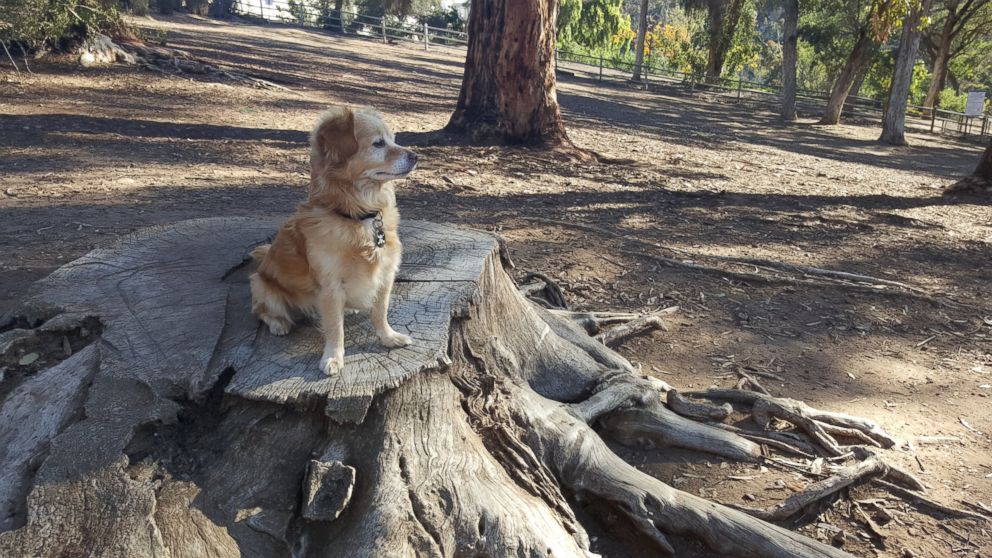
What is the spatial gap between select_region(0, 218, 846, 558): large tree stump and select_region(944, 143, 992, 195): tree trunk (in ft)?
36.6

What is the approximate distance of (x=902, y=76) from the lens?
20.4 meters

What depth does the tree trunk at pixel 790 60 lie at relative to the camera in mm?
24953

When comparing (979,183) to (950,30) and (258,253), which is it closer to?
(258,253)

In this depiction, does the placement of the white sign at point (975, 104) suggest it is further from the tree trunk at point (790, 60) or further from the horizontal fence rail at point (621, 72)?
the tree trunk at point (790, 60)

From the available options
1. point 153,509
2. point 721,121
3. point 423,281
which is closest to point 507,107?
point 423,281

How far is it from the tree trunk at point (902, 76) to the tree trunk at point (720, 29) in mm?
14427

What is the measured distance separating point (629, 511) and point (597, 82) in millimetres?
33477

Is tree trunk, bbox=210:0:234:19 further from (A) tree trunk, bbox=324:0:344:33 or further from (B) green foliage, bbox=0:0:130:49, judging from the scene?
(B) green foliage, bbox=0:0:130:49

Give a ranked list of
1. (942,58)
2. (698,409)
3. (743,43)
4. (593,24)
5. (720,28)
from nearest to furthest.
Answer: (698,409), (942,58), (720,28), (743,43), (593,24)

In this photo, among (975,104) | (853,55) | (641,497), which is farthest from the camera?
(975,104)

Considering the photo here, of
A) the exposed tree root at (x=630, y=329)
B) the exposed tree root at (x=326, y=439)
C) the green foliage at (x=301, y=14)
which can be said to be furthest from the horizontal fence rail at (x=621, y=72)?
the exposed tree root at (x=326, y=439)

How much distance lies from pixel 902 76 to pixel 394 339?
73.9ft

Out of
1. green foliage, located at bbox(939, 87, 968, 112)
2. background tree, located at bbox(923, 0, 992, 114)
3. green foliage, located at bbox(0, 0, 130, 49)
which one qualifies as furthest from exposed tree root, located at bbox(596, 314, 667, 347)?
green foliage, located at bbox(939, 87, 968, 112)

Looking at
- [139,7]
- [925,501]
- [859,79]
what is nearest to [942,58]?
[859,79]
